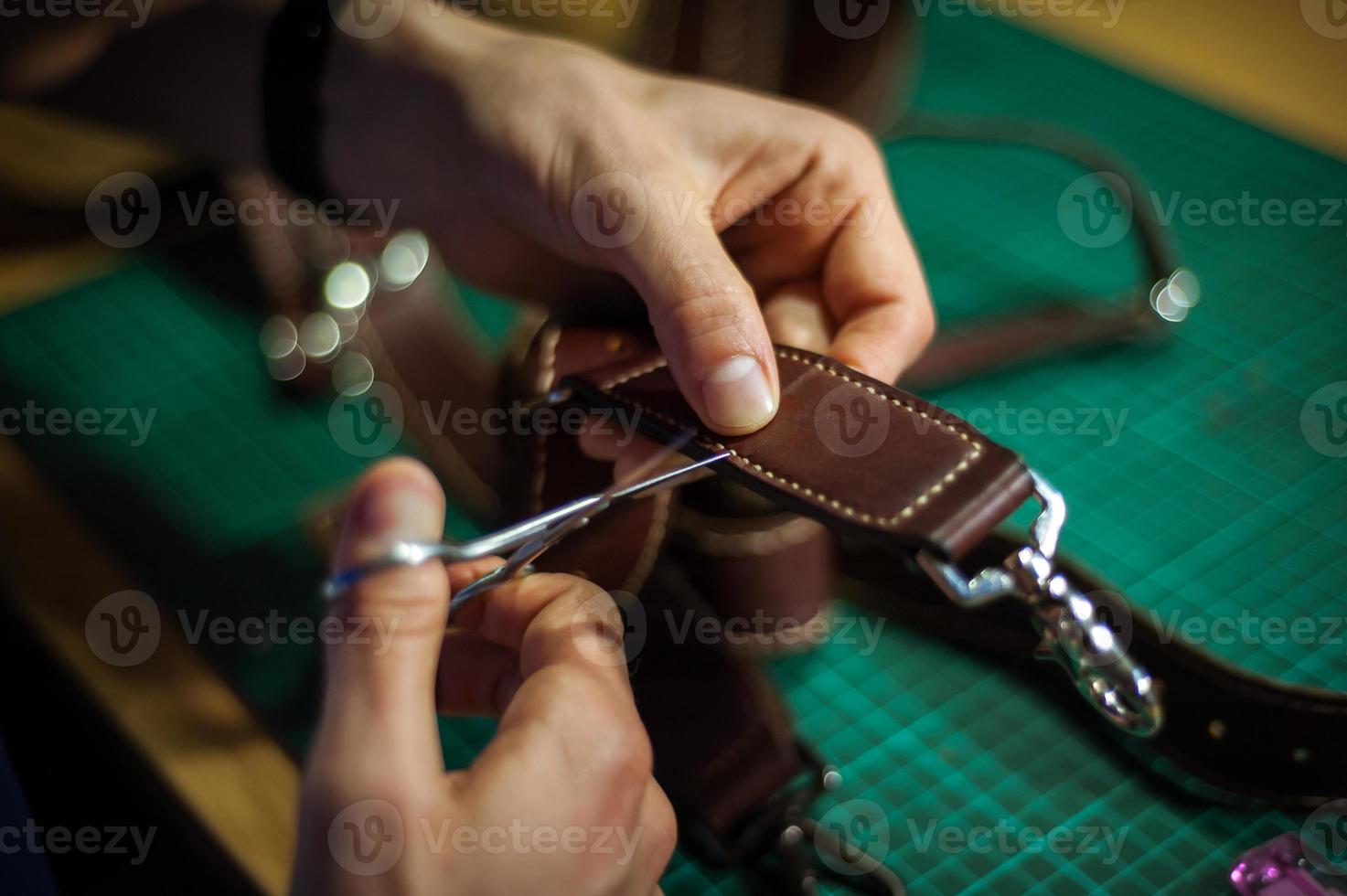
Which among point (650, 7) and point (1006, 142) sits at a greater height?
point (650, 7)

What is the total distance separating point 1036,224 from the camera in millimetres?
1513

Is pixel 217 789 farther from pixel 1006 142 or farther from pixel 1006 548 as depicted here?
pixel 1006 142

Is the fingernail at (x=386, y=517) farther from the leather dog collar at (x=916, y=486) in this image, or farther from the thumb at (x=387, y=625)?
the leather dog collar at (x=916, y=486)

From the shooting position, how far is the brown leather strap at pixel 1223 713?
0.84m

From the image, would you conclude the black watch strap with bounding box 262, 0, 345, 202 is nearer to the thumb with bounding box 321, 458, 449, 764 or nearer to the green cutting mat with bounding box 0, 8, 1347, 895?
the green cutting mat with bounding box 0, 8, 1347, 895

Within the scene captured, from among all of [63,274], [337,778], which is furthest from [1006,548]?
[63,274]

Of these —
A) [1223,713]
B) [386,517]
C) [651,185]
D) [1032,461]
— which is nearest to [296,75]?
[651,185]

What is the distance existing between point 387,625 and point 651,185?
1.49ft

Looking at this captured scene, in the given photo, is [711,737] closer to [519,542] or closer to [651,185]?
[519,542]

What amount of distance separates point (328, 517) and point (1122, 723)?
0.74m

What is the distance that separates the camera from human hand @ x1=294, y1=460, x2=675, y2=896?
533 millimetres

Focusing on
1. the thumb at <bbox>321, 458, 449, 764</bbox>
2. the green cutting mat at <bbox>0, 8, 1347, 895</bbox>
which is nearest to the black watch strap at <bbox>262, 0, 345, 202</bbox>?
the green cutting mat at <bbox>0, 8, 1347, 895</bbox>

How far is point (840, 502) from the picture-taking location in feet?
2.27

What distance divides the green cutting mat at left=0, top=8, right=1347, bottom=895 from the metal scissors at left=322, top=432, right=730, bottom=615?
28cm
